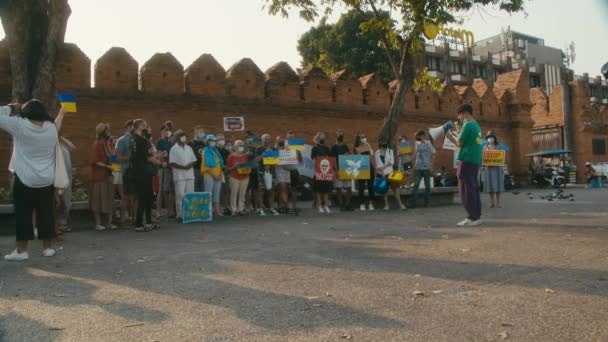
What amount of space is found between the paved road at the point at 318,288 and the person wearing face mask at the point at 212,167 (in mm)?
3492

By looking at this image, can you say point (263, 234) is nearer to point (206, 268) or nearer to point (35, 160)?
point (206, 268)

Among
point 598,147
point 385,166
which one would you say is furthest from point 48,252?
point 598,147

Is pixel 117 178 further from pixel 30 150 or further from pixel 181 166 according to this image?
pixel 30 150

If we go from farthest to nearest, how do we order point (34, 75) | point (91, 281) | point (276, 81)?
point (276, 81)
point (34, 75)
point (91, 281)

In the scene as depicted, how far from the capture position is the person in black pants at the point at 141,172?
9.41 meters

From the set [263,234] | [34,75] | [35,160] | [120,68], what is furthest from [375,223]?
[120,68]

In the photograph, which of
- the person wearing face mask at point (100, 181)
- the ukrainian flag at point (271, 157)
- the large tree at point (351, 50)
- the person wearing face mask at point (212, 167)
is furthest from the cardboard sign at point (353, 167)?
the large tree at point (351, 50)

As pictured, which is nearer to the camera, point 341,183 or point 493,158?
point 341,183

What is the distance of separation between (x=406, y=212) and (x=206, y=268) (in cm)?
782

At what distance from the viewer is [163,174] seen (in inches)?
466

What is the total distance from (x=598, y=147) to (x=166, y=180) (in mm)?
33065

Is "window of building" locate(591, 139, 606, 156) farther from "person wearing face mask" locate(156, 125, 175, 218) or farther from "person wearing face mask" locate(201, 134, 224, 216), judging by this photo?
"person wearing face mask" locate(156, 125, 175, 218)

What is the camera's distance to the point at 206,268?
575 cm

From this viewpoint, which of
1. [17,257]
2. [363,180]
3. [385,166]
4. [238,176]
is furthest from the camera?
[363,180]
